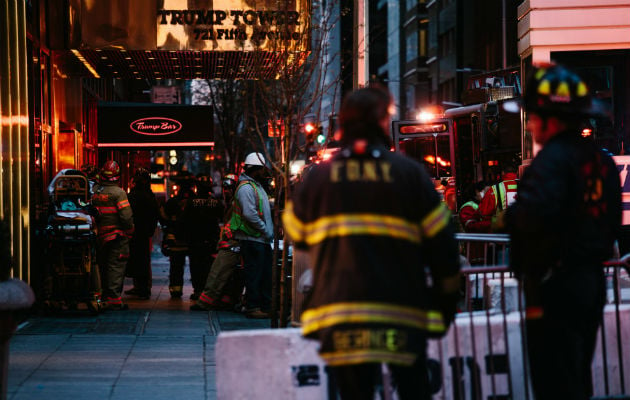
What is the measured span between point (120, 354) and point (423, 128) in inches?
572

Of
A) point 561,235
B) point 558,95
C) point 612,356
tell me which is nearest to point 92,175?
point 612,356

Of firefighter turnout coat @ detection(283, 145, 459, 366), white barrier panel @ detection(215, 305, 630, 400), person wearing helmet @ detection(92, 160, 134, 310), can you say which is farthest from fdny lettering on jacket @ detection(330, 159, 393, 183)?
person wearing helmet @ detection(92, 160, 134, 310)

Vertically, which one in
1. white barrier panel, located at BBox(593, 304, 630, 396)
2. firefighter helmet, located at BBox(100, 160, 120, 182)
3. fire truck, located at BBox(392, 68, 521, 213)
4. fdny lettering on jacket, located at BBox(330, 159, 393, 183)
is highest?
fire truck, located at BBox(392, 68, 521, 213)

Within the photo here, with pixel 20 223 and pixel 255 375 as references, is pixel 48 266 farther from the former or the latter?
pixel 255 375

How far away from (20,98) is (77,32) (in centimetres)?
211

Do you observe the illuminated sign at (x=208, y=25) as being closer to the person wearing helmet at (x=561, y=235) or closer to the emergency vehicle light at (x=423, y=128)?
the person wearing helmet at (x=561, y=235)

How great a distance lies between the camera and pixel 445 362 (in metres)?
6.27

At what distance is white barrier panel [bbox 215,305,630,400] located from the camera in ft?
19.3

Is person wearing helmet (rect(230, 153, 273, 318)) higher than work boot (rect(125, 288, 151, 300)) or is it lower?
higher

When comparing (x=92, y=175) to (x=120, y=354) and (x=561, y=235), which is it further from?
(x=561, y=235)

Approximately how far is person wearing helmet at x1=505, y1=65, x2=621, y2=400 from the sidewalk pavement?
3.22 meters

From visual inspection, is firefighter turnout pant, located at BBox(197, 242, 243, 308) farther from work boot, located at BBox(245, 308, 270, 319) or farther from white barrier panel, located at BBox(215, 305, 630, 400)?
white barrier panel, located at BBox(215, 305, 630, 400)

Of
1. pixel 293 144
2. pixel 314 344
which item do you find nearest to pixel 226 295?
pixel 293 144

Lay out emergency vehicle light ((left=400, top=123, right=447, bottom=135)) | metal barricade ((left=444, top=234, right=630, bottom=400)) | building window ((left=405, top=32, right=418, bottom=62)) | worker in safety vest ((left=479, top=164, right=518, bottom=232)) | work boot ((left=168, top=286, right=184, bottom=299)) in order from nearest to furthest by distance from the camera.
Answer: metal barricade ((left=444, top=234, right=630, bottom=400))
worker in safety vest ((left=479, top=164, right=518, bottom=232))
work boot ((left=168, top=286, right=184, bottom=299))
emergency vehicle light ((left=400, top=123, right=447, bottom=135))
building window ((left=405, top=32, right=418, bottom=62))
